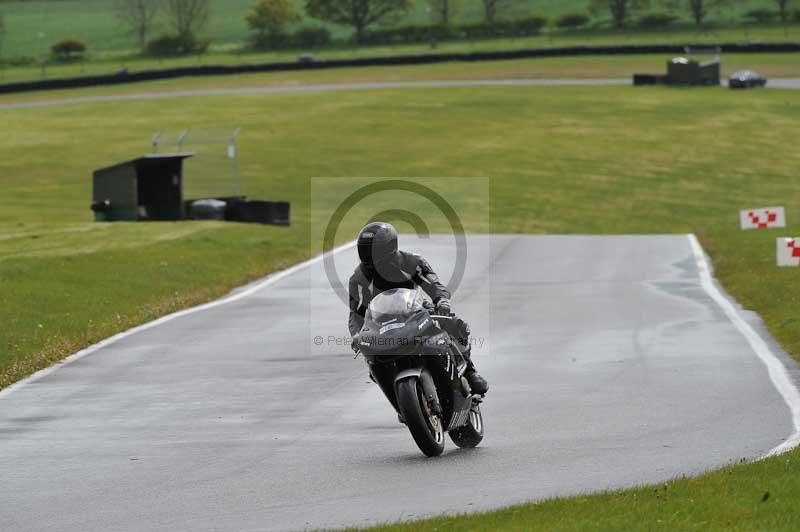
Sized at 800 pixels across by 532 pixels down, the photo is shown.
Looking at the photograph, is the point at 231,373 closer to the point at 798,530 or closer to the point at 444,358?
the point at 444,358

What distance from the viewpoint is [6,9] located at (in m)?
169

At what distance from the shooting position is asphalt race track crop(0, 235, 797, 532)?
9406mm

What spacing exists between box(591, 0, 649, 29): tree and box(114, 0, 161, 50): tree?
4312cm

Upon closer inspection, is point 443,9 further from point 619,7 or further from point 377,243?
point 377,243

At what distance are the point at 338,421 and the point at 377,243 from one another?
2.59 metres

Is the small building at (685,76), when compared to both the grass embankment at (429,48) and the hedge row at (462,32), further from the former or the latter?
the hedge row at (462,32)

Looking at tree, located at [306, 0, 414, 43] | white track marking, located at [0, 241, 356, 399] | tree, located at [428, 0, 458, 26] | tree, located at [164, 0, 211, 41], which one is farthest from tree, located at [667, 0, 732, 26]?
white track marking, located at [0, 241, 356, 399]

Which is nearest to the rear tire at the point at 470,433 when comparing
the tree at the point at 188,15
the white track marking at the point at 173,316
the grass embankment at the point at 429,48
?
the white track marking at the point at 173,316

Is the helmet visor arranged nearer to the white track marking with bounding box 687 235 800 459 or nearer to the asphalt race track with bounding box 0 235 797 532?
the asphalt race track with bounding box 0 235 797 532

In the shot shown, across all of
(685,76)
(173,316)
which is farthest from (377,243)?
(685,76)

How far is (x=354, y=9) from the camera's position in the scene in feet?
447

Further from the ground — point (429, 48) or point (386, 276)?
point (386, 276)

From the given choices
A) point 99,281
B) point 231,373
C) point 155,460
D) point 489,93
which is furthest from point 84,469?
point 489,93

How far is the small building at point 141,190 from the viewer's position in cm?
3781
